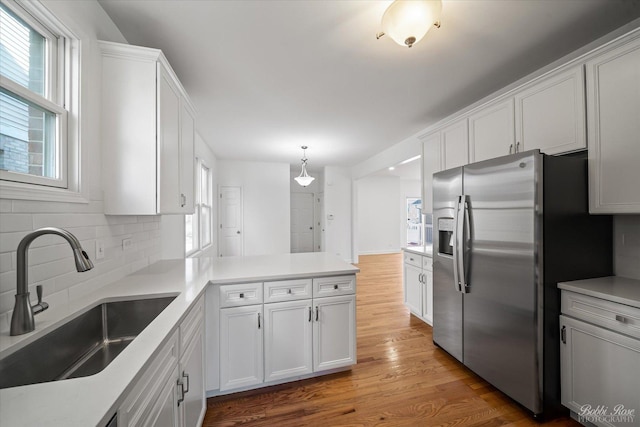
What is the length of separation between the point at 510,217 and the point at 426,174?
146 centimetres

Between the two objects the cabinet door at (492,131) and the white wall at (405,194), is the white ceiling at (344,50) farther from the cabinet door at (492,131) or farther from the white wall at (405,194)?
the white wall at (405,194)

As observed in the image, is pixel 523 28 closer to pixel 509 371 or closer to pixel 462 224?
pixel 462 224

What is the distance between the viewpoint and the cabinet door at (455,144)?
2.57 m

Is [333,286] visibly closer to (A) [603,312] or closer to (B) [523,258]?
(B) [523,258]

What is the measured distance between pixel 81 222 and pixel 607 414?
3.15 metres

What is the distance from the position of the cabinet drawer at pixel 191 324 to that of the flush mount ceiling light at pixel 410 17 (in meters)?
Result: 1.92

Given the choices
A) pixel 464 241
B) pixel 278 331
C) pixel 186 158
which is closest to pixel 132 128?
pixel 186 158

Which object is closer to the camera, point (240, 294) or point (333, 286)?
point (240, 294)

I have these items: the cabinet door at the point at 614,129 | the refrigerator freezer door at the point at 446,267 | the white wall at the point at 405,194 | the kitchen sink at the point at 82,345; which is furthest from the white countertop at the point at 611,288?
the white wall at the point at 405,194

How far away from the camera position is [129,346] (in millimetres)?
860

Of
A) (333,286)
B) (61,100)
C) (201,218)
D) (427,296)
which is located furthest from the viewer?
(201,218)

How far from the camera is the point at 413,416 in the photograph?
5.57ft

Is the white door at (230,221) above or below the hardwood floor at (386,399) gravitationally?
above

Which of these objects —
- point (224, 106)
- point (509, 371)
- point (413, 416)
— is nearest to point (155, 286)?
point (413, 416)
